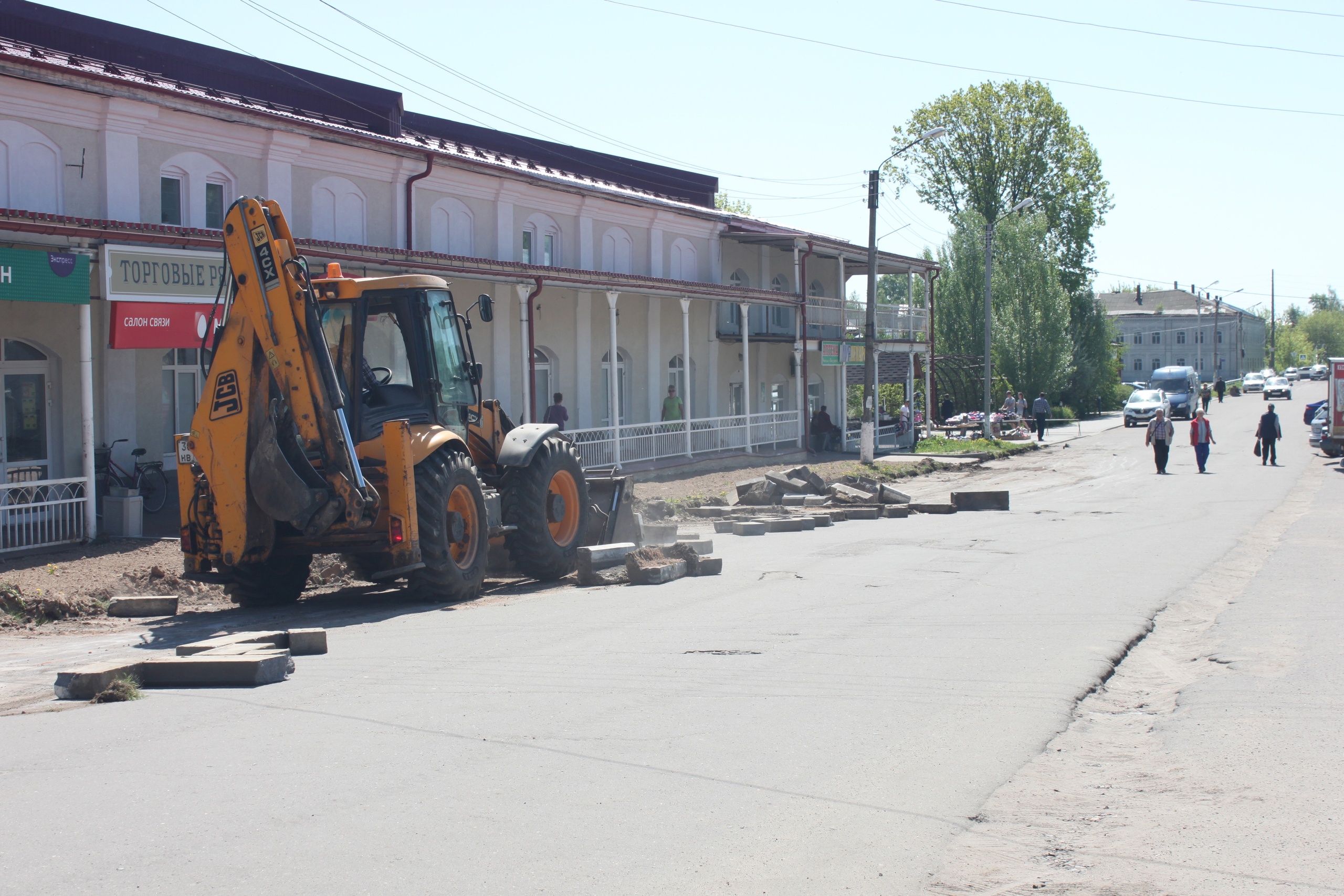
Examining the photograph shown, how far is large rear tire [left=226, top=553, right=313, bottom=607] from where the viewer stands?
10.8m

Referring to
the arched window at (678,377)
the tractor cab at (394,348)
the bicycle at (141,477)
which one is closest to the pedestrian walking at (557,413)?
the arched window at (678,377)

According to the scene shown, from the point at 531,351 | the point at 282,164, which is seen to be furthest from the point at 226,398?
the point at 531,351

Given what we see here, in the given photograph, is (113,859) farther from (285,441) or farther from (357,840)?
(285,441)

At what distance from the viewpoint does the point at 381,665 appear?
803cm

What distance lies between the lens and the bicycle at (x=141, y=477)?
16.2 m

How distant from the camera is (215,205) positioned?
1903cm

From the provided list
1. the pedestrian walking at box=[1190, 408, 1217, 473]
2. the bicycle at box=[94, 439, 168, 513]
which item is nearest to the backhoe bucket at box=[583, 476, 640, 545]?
the bicycle at box=[94, 439, 168, 513]

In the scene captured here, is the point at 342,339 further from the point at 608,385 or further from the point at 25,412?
the point at 608,385

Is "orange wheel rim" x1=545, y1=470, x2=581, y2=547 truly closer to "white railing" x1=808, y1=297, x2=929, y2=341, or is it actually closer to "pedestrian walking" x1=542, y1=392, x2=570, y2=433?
"pedestrian walking" x1=542, y1=392, x2=570, y2=433

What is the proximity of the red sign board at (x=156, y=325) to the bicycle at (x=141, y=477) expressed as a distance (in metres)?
2.29

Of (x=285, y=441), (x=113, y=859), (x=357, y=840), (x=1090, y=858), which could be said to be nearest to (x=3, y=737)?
(x=113, y=859)

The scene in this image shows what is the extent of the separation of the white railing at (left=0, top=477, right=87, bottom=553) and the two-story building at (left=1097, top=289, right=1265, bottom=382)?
345 feet

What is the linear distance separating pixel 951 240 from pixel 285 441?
2115 inches

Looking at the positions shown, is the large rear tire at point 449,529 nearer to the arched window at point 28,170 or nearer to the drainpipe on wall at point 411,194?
the arched window at point 28,170
